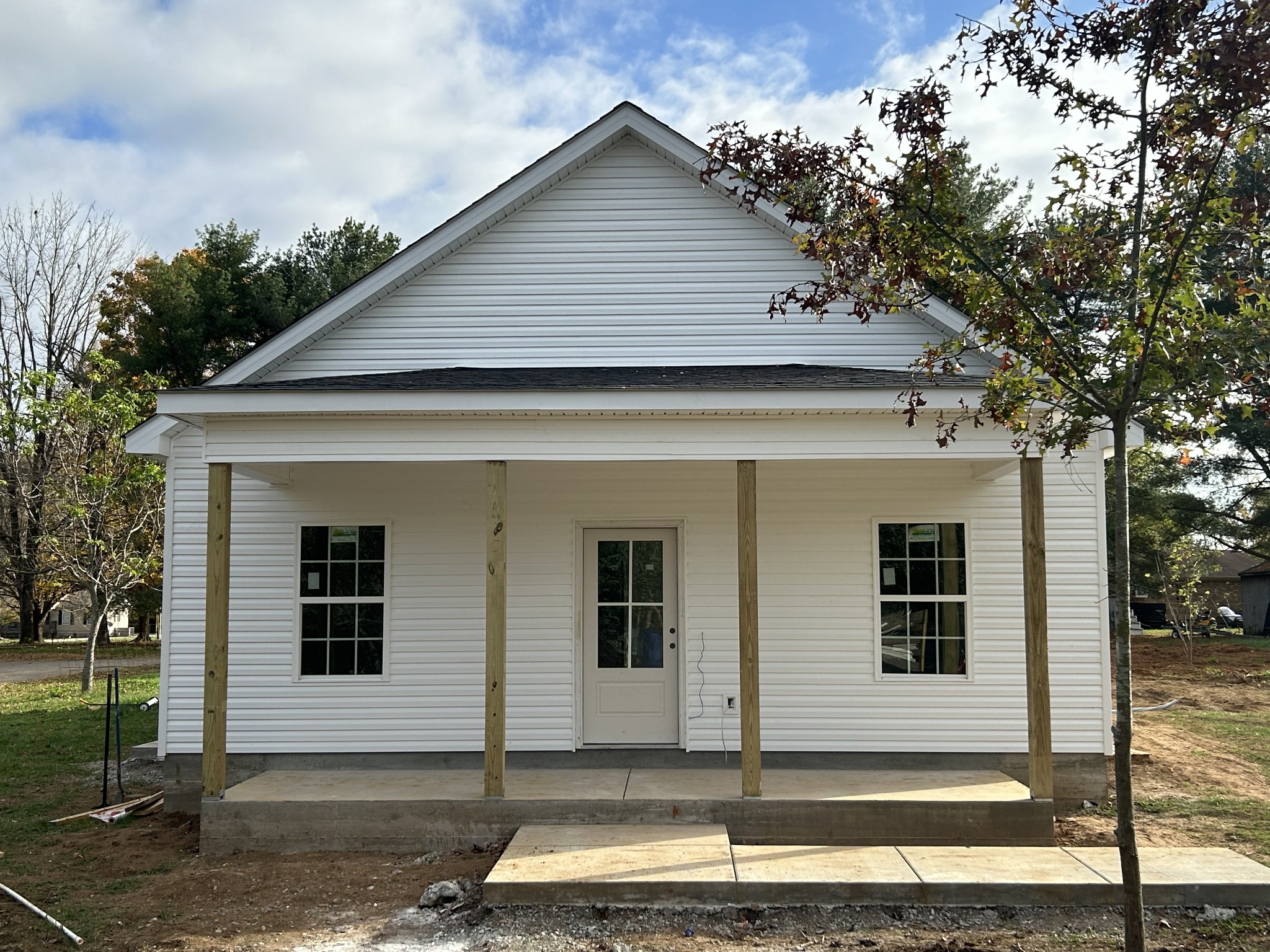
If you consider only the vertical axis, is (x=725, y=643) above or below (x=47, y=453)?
below

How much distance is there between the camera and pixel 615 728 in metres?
9.81

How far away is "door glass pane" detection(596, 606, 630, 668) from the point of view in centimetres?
991

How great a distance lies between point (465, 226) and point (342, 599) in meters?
3.86

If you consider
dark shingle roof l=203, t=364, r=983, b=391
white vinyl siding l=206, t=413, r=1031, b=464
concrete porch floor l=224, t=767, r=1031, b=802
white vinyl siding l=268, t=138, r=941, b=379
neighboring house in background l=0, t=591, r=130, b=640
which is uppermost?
white vinyl siding l=268, t=138, r=941, b=379

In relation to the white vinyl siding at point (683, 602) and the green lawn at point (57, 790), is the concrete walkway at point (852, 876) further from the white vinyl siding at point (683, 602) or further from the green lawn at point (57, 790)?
the green lawn at point (57, 790)

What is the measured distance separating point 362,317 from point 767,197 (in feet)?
18.9

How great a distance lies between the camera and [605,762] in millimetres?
9523

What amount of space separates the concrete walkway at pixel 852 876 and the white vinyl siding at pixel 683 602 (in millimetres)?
2219

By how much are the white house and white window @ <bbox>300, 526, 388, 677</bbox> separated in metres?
0.03

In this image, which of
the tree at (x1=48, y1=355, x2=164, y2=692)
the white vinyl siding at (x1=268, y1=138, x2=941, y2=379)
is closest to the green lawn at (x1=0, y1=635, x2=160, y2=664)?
the tree at (x1=48, y1=355, x2=164, y2=692)

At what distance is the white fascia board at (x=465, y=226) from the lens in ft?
33.0

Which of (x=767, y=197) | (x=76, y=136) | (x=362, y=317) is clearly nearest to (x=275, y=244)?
(x=76, y=136)

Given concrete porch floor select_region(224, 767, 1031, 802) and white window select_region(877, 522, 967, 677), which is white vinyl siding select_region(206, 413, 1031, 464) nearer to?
white window select_region(877, 522, 967, 677)

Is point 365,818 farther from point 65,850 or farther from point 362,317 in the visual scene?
point 362,317
